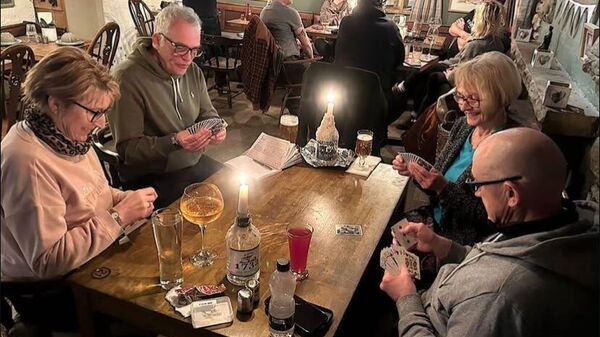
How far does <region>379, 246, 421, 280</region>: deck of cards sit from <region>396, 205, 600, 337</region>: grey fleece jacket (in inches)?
14.3

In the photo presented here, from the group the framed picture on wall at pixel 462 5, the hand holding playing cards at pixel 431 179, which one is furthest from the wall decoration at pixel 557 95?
the framed picture on wall at pixel 462 5

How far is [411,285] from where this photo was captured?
146 cm

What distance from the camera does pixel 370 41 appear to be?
3.69 meters

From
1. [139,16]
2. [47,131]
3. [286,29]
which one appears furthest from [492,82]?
[139,16]

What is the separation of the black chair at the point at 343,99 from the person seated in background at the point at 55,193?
157cm

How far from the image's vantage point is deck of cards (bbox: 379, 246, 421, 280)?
1489mm

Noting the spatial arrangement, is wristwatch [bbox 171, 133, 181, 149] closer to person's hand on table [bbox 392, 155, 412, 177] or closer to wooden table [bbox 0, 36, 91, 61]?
person's hand on table [bbox 392, 155, 412, 177]

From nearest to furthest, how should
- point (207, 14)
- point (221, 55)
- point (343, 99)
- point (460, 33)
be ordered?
point (343, 99) < point (460, 33) < point (221, 55) < point (207, 14)

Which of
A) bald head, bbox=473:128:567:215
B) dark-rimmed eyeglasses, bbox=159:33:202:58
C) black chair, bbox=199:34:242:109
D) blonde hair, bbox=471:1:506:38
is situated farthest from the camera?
black chair, bbox=199:34:242:109

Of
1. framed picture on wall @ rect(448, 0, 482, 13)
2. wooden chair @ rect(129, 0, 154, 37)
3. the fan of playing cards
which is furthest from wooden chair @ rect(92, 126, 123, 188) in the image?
framed picture on wall @ rect(448, 0, 482, 13)

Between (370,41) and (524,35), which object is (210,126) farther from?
(524,35)

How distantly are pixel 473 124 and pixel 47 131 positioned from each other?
5.20ft

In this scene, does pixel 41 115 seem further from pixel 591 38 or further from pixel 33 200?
pixel 591 38

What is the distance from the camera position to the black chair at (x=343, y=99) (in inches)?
113
